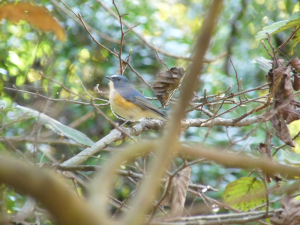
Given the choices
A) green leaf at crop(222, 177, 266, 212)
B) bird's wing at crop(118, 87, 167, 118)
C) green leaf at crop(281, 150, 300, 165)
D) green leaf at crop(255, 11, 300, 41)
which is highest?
green leaf at crop(255, 11, 300, 41)

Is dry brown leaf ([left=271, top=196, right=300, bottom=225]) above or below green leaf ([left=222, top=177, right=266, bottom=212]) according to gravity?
below

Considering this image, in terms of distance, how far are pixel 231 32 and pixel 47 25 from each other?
714 centimetres

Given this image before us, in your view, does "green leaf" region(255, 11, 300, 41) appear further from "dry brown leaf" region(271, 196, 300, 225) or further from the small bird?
the small bird

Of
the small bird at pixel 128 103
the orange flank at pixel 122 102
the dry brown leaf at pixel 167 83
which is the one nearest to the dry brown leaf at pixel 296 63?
the dry brown leaf at pixel 167 83

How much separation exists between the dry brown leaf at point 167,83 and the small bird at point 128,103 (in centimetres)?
100

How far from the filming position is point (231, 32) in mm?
8484

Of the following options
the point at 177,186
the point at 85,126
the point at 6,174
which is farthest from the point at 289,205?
the point at 85,126

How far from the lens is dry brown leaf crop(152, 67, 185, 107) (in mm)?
3449

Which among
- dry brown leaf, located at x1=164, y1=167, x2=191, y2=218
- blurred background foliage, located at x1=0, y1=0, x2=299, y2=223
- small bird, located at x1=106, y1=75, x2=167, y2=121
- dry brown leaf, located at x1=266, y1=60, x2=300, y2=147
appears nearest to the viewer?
dry brown leaf, located at x1=164, y1=167, x2=191, y2=218

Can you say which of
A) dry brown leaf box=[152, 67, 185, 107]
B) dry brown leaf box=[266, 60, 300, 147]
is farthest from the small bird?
dry brown leaf box=[266, 60, 300, 147]

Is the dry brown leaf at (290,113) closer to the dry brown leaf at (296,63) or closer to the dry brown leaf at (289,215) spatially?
the dry brown leaf at (296,63)

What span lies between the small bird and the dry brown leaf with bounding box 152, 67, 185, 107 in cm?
100

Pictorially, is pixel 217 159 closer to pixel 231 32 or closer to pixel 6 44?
pixel 6 44

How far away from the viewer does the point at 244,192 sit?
2758 mm
